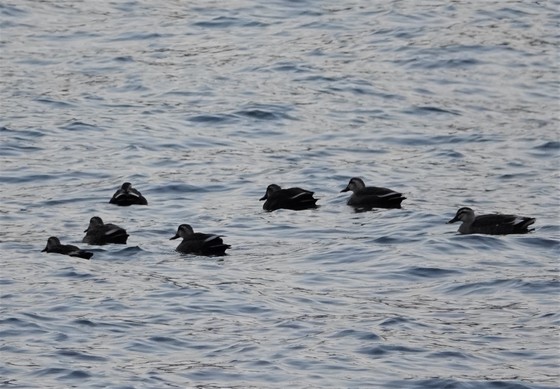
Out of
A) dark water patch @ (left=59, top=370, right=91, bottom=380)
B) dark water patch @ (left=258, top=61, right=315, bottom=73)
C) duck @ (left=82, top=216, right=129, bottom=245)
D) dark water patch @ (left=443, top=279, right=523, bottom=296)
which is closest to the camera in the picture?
dark water patch @ (left=59, top=370, right=91, bottom=380)

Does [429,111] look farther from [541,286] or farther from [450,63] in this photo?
[541,286]

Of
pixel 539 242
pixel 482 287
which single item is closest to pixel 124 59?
pixel 539 242

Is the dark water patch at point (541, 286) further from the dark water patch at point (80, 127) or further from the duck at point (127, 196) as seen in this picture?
the dark water patch at point (80, 127)

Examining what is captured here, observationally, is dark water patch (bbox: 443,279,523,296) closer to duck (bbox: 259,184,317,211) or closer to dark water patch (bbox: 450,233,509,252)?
dark water patch (bbox: 450,233,509,252)

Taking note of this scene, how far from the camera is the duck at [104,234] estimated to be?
70.8 feet

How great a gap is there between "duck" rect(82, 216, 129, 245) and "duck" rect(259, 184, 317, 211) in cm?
317

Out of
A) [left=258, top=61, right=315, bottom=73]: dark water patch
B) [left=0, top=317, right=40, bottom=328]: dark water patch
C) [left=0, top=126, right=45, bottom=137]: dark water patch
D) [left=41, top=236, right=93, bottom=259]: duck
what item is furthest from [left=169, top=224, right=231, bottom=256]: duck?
[left=258, top=61, right=315, bottom=73]: dark water patch

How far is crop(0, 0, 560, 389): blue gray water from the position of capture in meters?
16.6

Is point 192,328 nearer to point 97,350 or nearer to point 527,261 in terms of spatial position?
point 97,350

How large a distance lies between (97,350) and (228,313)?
2115 millimetres

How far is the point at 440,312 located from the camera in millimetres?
18281

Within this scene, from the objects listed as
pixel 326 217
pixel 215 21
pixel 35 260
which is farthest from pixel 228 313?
pixel 215 21

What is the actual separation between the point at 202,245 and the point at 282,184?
19.1 ft

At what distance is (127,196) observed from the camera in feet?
80.5
